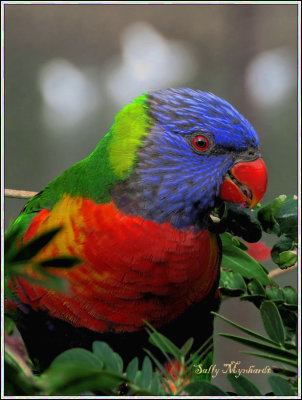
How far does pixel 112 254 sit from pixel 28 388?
1.93ft

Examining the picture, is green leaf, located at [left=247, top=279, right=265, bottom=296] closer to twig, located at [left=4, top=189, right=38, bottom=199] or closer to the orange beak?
the orange beak

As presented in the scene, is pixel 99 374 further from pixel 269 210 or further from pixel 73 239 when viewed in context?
pixel 269 210

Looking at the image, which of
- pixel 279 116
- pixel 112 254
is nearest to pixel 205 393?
pixel 112 254

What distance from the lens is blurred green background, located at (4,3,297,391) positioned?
5.08ft

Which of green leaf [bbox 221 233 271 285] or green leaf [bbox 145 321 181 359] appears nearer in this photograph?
green leaf [bbox 145 321 181 359]

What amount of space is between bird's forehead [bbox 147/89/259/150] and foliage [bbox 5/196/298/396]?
193 mm

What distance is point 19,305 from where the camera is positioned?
947mm

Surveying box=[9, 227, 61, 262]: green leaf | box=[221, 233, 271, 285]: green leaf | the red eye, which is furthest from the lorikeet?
box=[9, 227, 61, 262]: green leaf

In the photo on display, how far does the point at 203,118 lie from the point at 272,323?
0.52m

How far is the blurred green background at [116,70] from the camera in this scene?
155 centimetres

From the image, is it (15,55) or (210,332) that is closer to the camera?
(210,332)

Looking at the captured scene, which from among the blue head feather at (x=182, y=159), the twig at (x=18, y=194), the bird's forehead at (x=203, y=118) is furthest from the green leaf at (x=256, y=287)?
the twig at (x=18, y=194)

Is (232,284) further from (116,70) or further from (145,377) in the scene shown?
(116,70)

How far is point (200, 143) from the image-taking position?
0.90 m
